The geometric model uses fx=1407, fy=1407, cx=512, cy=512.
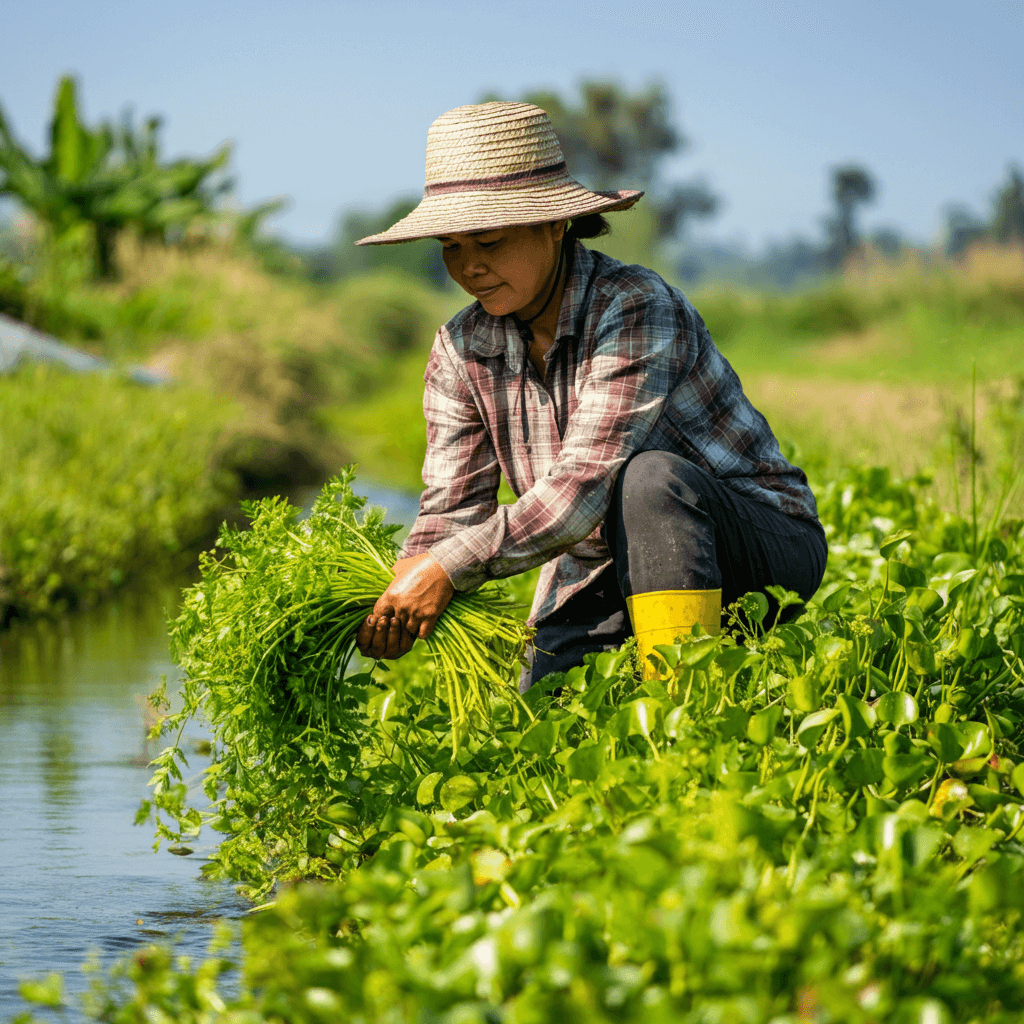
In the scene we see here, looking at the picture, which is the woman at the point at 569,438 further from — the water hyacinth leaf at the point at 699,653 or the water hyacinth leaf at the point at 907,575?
the water hyacinth leaf at the point at 699,653

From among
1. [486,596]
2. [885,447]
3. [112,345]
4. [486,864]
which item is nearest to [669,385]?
[486,596]

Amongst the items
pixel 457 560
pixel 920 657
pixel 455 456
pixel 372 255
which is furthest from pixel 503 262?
pixel 372 255

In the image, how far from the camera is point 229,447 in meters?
9.86

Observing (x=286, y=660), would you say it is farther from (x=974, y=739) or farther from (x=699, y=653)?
(x=974, y=739)

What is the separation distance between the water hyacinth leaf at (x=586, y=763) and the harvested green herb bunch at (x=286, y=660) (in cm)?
50

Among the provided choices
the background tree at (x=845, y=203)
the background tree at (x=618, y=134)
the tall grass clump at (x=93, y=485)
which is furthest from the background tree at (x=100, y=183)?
the background tree at (x=845, y=203)

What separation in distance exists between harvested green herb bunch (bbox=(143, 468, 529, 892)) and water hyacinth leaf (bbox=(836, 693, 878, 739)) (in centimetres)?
67

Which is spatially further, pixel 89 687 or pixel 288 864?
pixel 89 687

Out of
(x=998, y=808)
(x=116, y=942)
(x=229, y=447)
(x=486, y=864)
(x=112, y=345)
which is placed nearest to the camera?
(x=486, y=864)

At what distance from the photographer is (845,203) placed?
76.4 metres

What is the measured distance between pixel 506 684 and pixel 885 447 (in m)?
4.37

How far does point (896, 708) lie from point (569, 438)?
0.84 m

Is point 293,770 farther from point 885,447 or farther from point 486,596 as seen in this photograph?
point 885,447

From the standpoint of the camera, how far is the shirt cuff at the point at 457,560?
2623 millimetres
